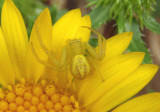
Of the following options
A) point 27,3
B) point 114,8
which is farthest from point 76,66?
point 27,3

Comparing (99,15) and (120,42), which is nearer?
(120,42)

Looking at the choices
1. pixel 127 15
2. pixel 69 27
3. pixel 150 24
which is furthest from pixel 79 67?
pixel 150 24

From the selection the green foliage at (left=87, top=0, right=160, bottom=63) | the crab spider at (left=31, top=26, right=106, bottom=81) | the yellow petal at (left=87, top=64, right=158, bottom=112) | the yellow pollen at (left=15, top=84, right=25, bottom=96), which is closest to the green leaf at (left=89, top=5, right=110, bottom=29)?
the green foliage at (left=87, top=0, right=160, bottom=63)

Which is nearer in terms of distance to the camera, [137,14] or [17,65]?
[17,65]

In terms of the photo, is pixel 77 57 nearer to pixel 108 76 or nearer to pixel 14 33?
pixel 108 76

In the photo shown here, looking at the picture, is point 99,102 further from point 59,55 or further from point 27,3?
point 27,3

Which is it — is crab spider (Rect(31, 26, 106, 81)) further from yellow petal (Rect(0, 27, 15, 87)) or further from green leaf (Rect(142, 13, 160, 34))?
green leaf (Rect(142, 13, 160, 34))
